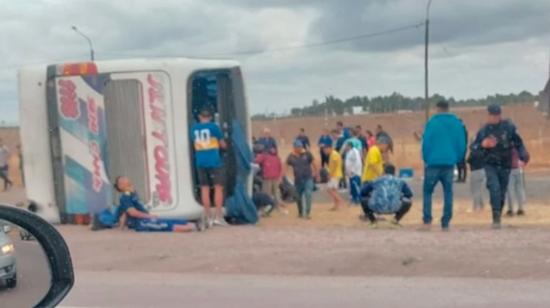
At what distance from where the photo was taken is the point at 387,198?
488 inches

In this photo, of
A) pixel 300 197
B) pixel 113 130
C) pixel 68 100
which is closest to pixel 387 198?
pixel 300 197

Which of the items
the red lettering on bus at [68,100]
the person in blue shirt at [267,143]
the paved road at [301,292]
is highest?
the red lettering on bus at [68,100]

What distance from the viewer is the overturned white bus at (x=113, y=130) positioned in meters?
12.1

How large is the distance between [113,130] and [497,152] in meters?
5.48

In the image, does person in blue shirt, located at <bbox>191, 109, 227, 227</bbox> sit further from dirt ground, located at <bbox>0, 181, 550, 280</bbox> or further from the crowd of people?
the crowd of people

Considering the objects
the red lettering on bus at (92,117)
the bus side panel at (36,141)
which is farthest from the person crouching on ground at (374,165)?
the bus side panel at (36,141)

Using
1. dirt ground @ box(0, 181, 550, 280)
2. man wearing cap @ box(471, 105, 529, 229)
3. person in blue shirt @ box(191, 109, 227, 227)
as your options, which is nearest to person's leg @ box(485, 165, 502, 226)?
man wearing cap @ box(471, 105, 529, 229)

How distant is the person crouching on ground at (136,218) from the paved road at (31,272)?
8.81 meters

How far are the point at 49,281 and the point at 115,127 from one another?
9.60 meters

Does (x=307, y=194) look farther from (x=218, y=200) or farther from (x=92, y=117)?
(x=92, y=117)

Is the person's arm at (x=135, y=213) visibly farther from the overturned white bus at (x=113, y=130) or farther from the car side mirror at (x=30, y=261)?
the car side mirror at (x=30, y=261)

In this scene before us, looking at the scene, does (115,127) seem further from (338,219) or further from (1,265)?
(1,265)

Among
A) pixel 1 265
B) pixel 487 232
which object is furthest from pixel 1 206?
pixel 487 232

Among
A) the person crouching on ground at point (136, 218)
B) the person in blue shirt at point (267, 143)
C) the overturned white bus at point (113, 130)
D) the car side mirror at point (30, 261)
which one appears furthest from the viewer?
the person in blue shirt at point (267, 143)
